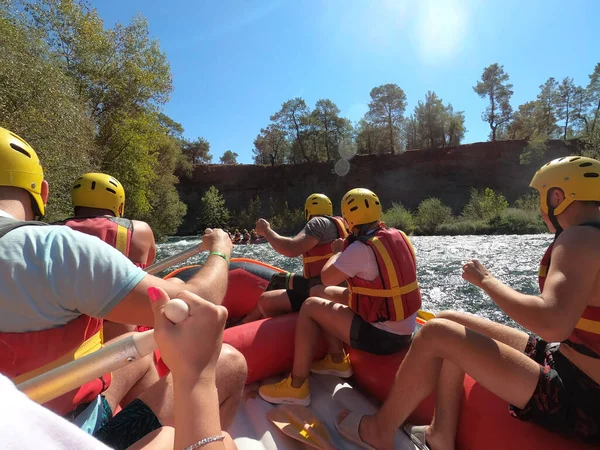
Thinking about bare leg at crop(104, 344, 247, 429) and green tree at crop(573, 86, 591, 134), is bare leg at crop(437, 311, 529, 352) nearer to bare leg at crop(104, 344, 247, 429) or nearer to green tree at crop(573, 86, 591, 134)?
bare leg at crop(104, 344, 247, 429)

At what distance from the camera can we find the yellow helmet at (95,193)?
7.86 ft

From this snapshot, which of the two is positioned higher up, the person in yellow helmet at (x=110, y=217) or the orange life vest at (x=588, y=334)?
the person in yellow helmet at (x=110, y=217)

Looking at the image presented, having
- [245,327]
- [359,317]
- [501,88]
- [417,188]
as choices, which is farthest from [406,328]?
[501,88]

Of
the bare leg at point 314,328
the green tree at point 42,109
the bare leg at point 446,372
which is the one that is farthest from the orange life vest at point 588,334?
the green tree at point 42,109

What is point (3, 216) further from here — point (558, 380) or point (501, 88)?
point (501, 88)

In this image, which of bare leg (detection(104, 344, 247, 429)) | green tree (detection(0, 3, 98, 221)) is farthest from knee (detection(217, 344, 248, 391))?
green tree (detection(0, 3, 98, 221))

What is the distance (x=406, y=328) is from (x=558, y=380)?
3.12ft

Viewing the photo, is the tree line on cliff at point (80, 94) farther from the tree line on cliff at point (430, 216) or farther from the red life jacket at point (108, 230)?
the tree line on cliff at point (430, 216)

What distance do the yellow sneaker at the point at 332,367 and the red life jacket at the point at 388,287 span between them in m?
0.47

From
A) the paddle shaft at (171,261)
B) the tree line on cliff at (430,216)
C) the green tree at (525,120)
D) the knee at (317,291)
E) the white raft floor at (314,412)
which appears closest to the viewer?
the paddle shaft at (171,261)

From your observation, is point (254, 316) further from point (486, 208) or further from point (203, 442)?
point (486, 208)

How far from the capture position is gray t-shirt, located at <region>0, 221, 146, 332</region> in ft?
3.05

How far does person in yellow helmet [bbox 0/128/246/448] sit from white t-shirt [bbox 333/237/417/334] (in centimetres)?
118

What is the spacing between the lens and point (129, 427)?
1205 millimetres
